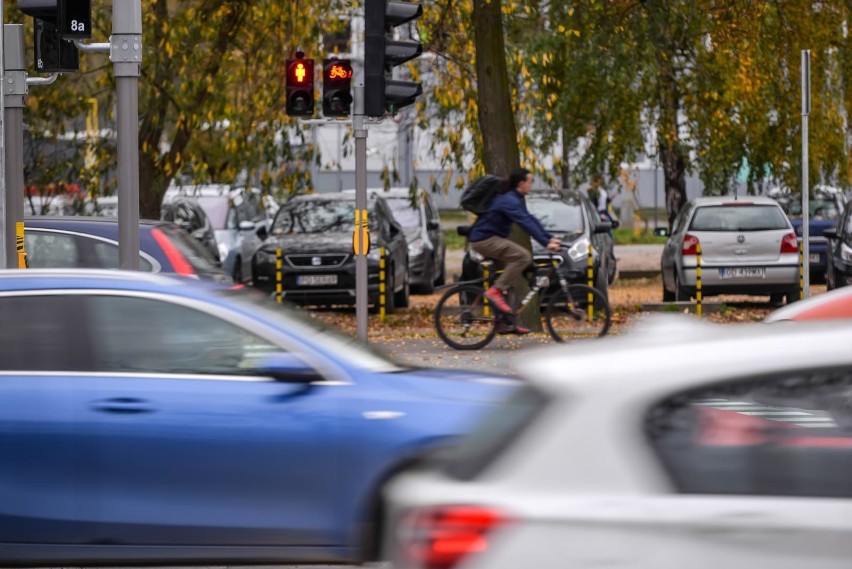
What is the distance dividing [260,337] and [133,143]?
4.96 metres

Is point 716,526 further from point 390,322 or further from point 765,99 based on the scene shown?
point 765,99

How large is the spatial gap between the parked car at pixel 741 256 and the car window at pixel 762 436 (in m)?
16.6

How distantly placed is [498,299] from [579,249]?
4720 mm

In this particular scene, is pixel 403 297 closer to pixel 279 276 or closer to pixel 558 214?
pixel 279 276

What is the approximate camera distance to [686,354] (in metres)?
3.83

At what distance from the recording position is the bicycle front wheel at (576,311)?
1585 centimetres

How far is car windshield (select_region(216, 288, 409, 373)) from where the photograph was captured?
261 inches

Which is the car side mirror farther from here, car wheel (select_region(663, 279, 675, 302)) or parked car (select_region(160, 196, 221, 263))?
parked car (select_region(160, 196, 221, 263))

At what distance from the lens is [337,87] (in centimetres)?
1478

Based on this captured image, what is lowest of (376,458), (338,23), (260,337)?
(376,458)

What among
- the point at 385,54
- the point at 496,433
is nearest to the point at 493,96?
the point at 385,54

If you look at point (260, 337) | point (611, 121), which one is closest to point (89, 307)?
point (260, 337)

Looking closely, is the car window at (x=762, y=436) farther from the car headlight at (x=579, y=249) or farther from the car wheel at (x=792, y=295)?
the car wheel at (x=792, y=295)

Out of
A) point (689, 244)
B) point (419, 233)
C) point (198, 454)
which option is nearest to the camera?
point (198, 454)
